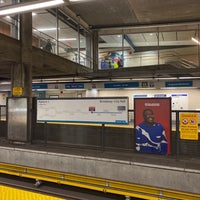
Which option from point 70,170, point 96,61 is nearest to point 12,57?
point 70,170

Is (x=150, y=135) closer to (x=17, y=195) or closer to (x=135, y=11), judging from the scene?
(x=17, y=195)

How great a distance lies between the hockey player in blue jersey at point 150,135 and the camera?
17.1 feet

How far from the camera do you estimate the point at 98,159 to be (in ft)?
17.1

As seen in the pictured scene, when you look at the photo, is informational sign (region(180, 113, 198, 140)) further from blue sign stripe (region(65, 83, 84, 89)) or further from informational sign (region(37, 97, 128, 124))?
blue sign stripe (region(65, 83, 84, 89))

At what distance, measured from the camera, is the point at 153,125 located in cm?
525

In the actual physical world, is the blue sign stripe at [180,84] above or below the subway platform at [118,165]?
above

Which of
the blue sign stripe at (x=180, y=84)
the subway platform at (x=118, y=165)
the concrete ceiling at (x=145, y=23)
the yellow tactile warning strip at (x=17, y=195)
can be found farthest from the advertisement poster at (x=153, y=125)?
the blue sign stripe at (x=180, y=84)

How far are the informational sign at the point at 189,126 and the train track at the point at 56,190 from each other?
1913mm

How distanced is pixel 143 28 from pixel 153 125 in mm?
10072

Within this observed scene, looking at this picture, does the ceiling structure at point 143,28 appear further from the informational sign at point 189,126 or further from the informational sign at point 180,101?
the informational sign at point 189,126

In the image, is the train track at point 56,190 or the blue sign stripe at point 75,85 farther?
the blue sign stripe at point 75,85

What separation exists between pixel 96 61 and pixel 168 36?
5120 millimetres

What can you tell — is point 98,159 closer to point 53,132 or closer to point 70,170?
point 70,170

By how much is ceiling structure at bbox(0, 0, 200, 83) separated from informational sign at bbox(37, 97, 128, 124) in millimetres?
4907
